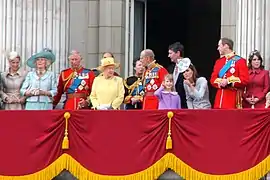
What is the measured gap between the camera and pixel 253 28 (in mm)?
14117

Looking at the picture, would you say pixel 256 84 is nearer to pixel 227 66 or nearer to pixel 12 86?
pixel 227 66

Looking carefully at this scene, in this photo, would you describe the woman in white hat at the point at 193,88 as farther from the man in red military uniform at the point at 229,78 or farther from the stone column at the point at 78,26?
the stone column at the point at 78,26

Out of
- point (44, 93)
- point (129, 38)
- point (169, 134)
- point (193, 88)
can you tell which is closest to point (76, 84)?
point (44, 93)

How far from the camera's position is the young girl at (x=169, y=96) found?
39.6 ft

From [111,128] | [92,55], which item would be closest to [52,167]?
[111,128]

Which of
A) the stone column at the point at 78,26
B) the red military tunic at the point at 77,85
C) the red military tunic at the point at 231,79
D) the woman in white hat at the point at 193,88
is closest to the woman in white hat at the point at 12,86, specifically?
the red military tunic at the point at 77,85

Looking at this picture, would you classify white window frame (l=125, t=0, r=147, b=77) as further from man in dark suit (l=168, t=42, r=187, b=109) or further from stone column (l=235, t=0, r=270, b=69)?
man in dark suit (l=168, t=42, r=187, b=109)

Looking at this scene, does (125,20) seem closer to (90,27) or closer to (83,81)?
(90,27)

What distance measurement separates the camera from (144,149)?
11.4 metres

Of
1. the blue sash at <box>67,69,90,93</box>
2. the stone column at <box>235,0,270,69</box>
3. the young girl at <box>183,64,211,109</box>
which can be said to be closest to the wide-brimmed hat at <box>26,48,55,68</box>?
the blue sash at <box>67,69,90,93</box>

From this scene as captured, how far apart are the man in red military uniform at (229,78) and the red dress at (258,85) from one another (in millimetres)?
258

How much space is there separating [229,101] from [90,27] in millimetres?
4250

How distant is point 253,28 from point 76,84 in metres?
3.35

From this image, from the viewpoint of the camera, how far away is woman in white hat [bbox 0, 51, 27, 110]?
12.9 m
